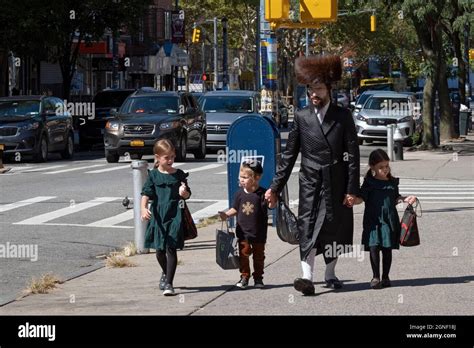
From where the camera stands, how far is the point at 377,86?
7594cm

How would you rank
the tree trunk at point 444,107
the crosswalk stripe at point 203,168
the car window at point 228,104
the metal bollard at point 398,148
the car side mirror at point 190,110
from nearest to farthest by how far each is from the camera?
the crosswalk stripe at point 203,168, the metal bollard at point 398,148, the car side mirror at point 190,110, the car window at point 228,104, the tree trunk at point 444,107

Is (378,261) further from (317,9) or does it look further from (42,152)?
(42,152)

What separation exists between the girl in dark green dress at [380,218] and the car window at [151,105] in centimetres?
2136

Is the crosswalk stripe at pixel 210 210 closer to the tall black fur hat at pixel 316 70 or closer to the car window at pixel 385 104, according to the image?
the tall black fur hat at pixel 316 70

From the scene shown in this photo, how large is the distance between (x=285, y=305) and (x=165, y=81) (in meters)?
76.0

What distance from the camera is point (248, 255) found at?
11.3 metres

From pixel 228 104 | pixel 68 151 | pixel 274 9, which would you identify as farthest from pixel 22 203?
pixel 228 104

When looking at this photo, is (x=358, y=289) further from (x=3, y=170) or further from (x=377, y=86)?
(x=377, y=86)

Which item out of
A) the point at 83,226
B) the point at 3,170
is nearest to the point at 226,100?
the point at 3,170

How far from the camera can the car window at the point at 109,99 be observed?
4153 centimetres

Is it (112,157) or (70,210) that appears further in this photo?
(112,157)

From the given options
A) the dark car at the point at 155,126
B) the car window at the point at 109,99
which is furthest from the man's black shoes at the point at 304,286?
the car window at the point at 109,99

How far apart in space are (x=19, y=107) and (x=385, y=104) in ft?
43.3
